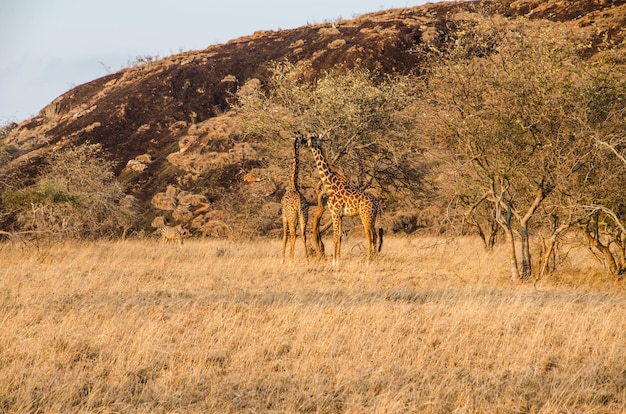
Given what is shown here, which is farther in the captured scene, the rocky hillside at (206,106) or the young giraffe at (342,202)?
the rocky hillside at (206,106)

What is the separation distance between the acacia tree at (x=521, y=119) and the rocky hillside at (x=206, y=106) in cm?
2024

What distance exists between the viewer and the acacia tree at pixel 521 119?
12867 mm

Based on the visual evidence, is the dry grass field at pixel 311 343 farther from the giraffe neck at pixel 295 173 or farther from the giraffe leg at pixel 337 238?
the giraffe neck at pixel 295 173

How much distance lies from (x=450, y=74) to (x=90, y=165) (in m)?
28.0

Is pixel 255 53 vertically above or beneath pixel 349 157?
above

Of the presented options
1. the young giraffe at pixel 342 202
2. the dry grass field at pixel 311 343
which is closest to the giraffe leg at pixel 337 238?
the young giraffe at pixel 342 202

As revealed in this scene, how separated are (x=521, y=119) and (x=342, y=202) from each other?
20.5 feet

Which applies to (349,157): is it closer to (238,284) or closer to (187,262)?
(187,262)

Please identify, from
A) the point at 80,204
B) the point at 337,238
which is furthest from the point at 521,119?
the point at 80,204

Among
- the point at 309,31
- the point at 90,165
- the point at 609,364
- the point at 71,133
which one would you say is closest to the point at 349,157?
the point at 609,364

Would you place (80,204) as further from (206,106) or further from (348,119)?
(206,106)

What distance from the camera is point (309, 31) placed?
63.6 meters

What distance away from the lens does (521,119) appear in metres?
13.6

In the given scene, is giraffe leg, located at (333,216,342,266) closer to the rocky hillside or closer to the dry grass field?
the dry grass field
